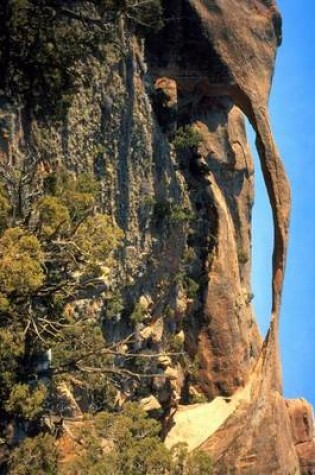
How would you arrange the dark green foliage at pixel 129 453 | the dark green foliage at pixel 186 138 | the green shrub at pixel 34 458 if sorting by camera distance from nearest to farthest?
1. the green shrub at pixel 34 458
2. the dark green foliage at pixel 129 453
3. the dark green foliage at pixel 186 138

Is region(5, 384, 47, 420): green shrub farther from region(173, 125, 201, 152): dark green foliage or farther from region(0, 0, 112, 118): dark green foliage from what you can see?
region(173, 125, 201, 152): dark green foliage

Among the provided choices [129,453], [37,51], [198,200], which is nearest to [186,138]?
[198,200]

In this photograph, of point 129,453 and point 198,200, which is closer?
point 129,453

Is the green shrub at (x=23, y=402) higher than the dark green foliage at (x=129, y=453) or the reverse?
higher

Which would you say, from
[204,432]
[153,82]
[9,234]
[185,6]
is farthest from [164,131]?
[9,234]

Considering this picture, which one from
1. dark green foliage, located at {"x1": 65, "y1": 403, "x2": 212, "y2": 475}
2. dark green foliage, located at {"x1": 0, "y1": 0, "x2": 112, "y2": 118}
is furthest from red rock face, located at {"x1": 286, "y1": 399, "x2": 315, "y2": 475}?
dark green foliage, located at {"x1": 0, "y1": 0, "x2": 112, "y2": 118}

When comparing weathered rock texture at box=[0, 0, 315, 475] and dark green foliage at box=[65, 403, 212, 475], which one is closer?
dark green foliage at box=[65, 403, 212, 475]

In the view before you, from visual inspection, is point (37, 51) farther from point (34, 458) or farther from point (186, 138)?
point (186, 138)

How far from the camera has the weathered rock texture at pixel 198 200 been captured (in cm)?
1902

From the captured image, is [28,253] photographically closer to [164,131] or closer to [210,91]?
[164,131]

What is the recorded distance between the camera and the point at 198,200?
86.8 feet

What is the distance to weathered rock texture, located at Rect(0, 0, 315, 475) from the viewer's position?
19.0 meters

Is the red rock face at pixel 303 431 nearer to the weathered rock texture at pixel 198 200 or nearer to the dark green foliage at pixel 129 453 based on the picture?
the weathered rock texture at pixel 198 200

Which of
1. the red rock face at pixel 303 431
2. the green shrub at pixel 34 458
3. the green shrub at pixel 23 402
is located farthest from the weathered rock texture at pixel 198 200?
the green shrub at pixel 34 458
